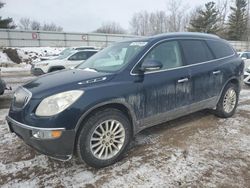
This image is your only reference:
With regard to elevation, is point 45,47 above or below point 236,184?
above

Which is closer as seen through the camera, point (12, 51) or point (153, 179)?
point (153, 179)

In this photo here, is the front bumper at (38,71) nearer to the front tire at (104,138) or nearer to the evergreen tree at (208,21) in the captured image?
the front tire at (104,138)

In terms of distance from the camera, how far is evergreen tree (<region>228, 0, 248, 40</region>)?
181ft

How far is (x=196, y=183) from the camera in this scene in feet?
10.0

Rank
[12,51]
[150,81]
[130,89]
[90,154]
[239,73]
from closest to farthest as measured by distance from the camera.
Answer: [90,154], [130,89], [150,81], [239,73], [12,51]

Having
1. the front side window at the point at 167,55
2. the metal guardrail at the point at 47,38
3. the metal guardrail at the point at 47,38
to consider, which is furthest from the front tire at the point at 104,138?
the metal guardrail at the point at 47,38

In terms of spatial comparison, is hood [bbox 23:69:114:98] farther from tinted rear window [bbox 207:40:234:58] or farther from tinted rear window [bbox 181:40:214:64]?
tinted rear window [bbox 207:40:234:58]

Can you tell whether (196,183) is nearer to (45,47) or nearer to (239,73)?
(239,73)

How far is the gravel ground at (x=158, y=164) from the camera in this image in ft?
10.2

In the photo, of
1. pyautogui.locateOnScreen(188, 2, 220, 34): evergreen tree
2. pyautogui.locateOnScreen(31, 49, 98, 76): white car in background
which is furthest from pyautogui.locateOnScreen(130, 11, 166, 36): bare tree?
pyautogui.locateOnScreen(31, 49, 98, 76): white car in background

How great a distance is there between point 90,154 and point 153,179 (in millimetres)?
860

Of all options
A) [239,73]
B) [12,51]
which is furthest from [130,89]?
[12,51]

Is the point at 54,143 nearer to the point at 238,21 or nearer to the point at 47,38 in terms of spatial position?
the point at 47,38

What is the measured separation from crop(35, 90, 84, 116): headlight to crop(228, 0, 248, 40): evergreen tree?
2323 inches
